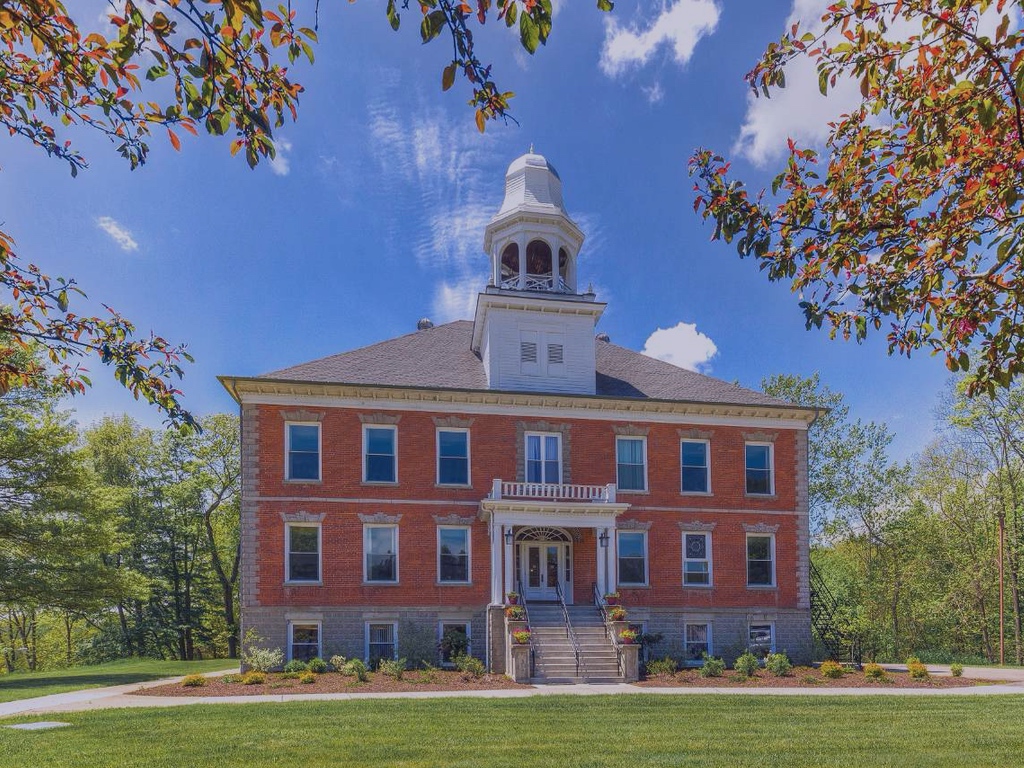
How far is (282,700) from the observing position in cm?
1577

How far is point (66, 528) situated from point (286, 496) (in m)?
7.77

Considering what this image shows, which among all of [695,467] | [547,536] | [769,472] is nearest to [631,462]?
[695,467]

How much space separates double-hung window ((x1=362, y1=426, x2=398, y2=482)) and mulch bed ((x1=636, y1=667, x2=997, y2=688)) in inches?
384

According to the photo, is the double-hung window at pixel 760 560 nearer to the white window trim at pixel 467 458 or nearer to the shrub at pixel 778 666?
the shrub at pixel 778 666

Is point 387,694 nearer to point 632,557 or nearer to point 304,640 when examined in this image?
point 304,640

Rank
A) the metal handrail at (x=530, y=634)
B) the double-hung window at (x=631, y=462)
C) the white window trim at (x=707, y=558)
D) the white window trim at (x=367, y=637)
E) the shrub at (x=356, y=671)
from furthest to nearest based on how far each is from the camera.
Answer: the double-hung window at (x=631, y=462) < the white window trim at (x=707, y=558) < the white window trim at (x=367, y=637) < the metal handrail at (x=530, y=634) < the shrub at (x=356, y=671)

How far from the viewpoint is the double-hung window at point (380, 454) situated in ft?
78.0

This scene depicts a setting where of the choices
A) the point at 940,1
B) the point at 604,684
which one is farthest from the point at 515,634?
the point at 940,1

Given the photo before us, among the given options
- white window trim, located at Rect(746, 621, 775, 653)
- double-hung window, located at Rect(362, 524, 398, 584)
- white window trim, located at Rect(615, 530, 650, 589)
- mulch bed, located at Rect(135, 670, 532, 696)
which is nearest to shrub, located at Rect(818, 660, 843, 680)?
white window trim, located at Rect(746, 621, 775, 653)

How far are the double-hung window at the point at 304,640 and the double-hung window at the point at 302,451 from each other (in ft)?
14.4

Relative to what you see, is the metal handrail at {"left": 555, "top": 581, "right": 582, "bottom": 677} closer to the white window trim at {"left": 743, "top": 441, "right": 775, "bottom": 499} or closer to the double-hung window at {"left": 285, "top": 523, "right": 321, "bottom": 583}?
the double-hung window at {"left": 285, "top": 523, "right": 321, "bottom": 583}

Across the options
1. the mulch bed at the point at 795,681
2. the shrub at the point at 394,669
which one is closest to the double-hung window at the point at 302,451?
the shrub at the point at 394,669

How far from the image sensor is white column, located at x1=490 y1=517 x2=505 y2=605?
75.1ft

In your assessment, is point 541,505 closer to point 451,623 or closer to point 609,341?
point 451,623
